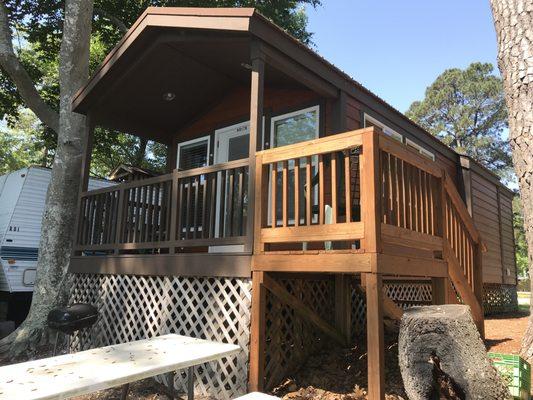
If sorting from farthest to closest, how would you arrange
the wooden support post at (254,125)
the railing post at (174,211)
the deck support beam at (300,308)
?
the railing post at (174,211)
the wooden support post at (254,125)
the deck support beam at (300,308)

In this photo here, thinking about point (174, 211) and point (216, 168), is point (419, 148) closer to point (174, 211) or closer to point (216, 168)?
point (216, 168)

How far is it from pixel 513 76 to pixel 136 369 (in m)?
4.86

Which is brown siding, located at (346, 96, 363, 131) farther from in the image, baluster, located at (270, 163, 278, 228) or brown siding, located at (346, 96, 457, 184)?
baluster, located at (270, 163, 278, 228)

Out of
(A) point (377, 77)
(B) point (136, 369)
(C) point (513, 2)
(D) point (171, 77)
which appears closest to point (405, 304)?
(C) point (513, 2)

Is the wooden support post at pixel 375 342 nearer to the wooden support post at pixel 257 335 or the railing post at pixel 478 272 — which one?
the wooden support post at pixel 257 335

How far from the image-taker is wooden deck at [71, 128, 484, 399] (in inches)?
147

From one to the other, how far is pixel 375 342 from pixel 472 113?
38.0m

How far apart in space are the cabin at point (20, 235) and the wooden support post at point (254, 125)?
19.0 feet

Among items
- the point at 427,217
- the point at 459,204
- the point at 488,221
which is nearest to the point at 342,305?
the point at 427,217

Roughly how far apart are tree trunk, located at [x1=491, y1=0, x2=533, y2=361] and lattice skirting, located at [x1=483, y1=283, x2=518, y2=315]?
22.7ft

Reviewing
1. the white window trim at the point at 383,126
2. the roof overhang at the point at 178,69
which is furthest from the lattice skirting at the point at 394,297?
the roof overhang at the point at 178,69

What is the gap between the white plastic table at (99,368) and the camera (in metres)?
2.25

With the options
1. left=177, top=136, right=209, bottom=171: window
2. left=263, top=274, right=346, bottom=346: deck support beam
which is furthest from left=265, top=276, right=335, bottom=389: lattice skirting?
left=177, top=136, right=209, bottom=171: window

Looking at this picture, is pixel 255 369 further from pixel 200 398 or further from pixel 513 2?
pixel 513 2
